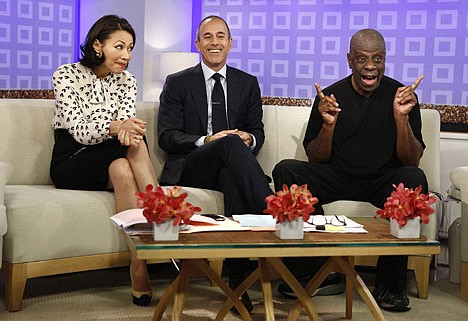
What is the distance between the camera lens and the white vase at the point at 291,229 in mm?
2701

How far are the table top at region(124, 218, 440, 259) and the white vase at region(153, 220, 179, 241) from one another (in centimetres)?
2

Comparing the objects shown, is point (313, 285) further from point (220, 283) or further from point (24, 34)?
point (24, 34)

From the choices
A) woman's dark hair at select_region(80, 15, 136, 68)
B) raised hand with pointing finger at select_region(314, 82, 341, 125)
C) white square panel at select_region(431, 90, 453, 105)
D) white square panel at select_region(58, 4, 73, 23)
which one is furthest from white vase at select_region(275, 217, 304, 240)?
white square panel at select_region(58, 4, 73, 23)

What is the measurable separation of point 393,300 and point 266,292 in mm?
931

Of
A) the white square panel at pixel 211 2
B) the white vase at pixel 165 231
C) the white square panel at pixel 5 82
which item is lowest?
the white vase at pixel 165 231

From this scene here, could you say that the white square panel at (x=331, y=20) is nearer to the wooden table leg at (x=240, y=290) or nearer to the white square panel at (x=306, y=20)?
the white square panel at (x=306, y=20)

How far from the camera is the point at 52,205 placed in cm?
341

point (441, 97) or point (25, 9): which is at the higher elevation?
point (25, 9)

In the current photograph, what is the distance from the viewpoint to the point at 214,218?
3.01 m

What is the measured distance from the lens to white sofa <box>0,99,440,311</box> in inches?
130

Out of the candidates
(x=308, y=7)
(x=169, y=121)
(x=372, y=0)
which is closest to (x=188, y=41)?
(x=308, y=7)

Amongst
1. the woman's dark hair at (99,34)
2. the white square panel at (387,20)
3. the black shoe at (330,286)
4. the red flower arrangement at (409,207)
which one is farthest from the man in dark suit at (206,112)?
the white square panel at (387,20)

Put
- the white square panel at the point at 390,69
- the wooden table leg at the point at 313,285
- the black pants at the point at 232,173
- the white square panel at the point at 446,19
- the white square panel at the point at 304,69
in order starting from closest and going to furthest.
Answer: the wooden table leg at the point at 313,285
the black pants at the point at 232,173
the white square panel at the point at 446,19
the white square panel at the point at 390,69
the white square panel at the point at 304,69

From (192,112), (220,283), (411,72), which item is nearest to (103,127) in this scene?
(192,112)
